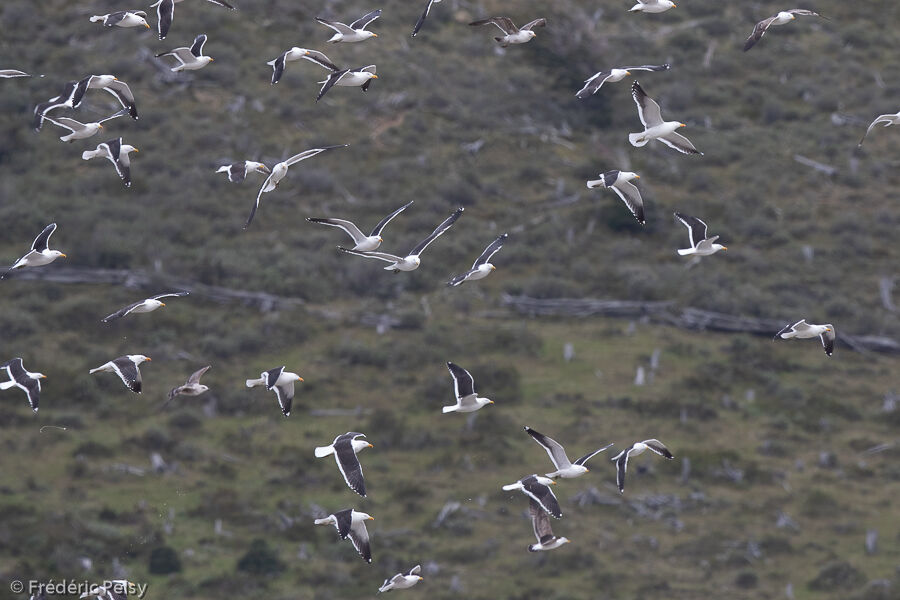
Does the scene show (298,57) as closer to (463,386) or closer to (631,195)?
(631,195)

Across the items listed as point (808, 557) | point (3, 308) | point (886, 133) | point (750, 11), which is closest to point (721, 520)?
point (808, 557)

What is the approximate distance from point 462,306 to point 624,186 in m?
18.9

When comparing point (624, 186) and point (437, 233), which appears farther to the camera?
point (624, 186)

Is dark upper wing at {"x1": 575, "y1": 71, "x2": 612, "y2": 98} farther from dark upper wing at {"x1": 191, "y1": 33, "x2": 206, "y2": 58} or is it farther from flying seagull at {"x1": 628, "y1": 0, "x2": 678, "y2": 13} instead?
dark upper wing at {"x1": 191, "y1": 33, "x2": 206, "y2": 58}

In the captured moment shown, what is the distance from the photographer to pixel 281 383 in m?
20.5

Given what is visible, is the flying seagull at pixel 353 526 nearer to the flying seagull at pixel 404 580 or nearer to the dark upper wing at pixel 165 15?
the flying seagull at pixel 404 580

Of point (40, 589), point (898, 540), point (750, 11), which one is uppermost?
point (40, 589)

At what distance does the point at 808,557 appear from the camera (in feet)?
98.1

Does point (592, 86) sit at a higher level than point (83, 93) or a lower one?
higher

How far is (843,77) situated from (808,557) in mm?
28263

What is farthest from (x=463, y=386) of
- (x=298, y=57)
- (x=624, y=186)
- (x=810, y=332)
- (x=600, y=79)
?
(x=298, y=57)

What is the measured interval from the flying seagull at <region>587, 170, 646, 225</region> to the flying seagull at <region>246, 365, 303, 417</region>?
496 centimetres

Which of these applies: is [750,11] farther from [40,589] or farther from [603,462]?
[40,589]

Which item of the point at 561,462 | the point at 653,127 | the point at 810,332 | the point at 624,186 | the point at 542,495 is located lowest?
the point at 561,462
